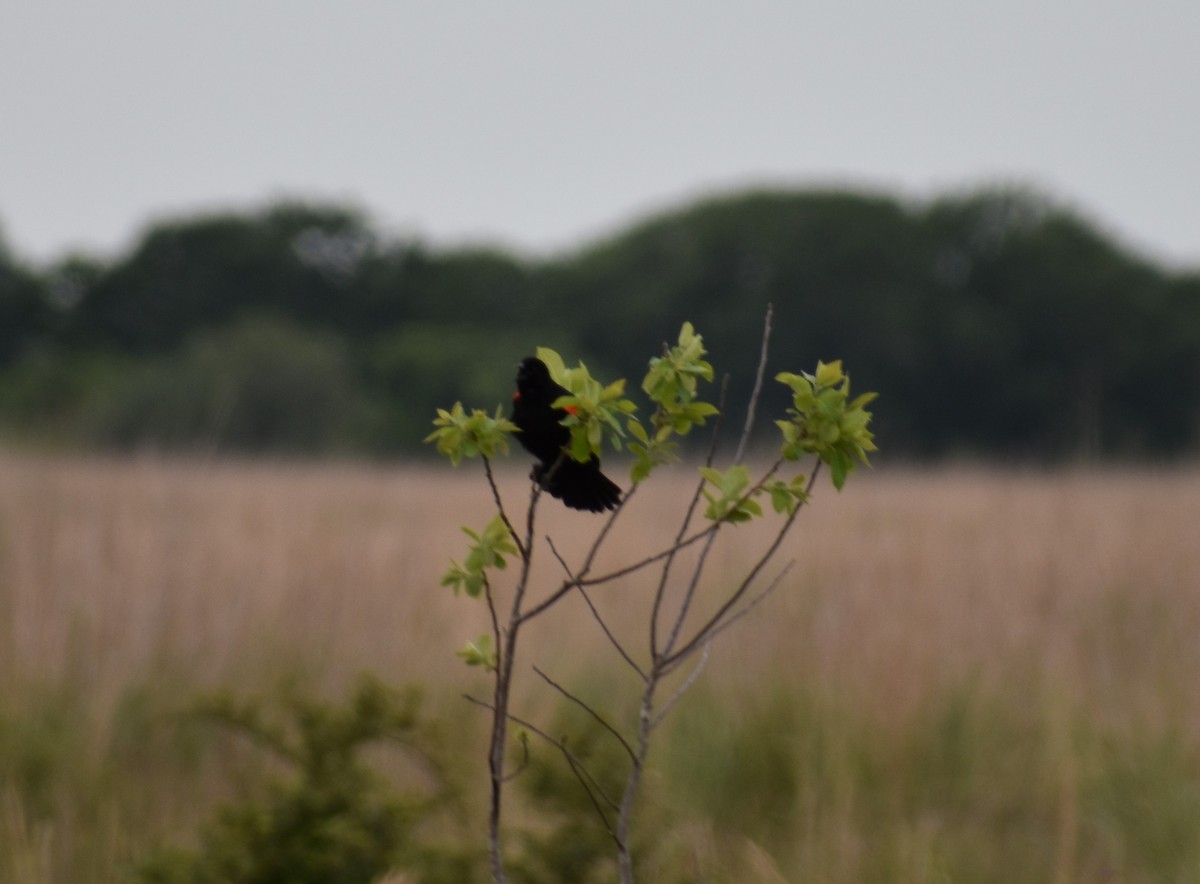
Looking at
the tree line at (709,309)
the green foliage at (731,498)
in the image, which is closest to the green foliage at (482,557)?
the green foliage at (731,498)

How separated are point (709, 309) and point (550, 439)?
25.5 meters

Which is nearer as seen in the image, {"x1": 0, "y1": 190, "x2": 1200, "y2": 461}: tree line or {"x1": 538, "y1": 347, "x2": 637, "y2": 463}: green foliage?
{"x1": 538, "y1": 347, "x2": 637, "y2": 463}: green foliage

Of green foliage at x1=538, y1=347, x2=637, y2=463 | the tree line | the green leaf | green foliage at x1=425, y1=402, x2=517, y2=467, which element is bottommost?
the green leaf

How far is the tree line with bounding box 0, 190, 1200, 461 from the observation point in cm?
2339

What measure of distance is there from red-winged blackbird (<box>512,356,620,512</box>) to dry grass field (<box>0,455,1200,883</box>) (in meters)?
0.78

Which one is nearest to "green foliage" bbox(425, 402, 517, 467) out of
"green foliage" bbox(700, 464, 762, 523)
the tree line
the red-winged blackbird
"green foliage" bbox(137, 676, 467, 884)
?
the red-winged blackbird

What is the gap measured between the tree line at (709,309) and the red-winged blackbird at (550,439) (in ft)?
63.3

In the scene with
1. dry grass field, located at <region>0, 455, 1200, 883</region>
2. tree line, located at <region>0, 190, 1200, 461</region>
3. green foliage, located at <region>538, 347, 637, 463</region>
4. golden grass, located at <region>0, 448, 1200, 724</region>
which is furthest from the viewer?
tree line, located at <region>0, 190, 1200, 461</region>

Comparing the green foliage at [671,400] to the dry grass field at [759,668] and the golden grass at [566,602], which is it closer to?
the dry grass field at [759,668]

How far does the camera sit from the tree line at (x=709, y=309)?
23391mm

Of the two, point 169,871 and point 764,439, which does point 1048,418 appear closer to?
point 764,439

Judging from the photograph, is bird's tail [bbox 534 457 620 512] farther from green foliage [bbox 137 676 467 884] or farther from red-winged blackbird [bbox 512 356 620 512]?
green foliage [bbox 137 676 467 884]

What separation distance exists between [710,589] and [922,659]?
1.23m

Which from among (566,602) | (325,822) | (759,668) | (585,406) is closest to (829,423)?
(585,406)
